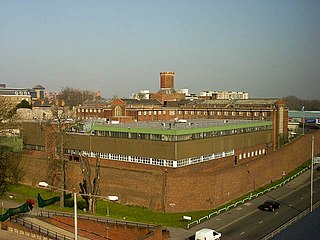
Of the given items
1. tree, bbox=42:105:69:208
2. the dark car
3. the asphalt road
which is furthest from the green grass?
the dark car

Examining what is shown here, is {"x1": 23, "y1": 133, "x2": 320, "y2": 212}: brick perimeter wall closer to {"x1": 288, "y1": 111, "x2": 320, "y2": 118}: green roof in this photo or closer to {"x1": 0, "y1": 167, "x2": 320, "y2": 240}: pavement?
{"x1": 0, "y1": 167, "x2": 320, "y2": 240}: pavement

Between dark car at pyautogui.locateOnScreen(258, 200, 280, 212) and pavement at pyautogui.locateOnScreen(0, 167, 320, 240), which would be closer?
pavement at pyautogui.locateOnScreen(0, 167, 320, 240)

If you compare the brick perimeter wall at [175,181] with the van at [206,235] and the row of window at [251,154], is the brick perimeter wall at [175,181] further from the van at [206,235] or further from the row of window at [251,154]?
the van at [206,235]

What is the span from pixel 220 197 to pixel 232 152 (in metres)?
12.2

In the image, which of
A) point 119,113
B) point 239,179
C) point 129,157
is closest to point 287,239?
point 239,179

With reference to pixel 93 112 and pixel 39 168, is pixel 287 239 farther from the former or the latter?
pixel 93 112

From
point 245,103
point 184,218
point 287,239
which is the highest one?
point 245,103

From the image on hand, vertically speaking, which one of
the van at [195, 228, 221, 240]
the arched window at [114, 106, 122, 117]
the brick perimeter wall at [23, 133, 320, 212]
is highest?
the arched window at [114, 106, 122, 117]

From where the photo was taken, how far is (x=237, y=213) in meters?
38.9

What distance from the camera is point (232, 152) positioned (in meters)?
52.9

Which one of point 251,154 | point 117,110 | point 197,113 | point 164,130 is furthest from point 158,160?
point 197,113

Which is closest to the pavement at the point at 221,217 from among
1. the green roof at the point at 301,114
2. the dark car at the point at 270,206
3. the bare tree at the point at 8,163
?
the dark car at the point at 270,206

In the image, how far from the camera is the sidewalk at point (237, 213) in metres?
33.4

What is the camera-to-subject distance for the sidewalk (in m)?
33.4
